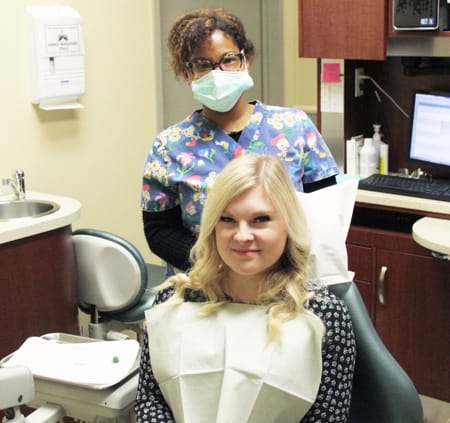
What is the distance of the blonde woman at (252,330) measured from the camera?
1511mm

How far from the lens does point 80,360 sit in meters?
1.75

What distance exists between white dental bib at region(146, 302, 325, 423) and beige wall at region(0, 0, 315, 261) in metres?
1.63

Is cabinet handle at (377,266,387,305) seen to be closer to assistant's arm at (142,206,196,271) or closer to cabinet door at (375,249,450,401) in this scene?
cabinet door at (375,249,450,401)

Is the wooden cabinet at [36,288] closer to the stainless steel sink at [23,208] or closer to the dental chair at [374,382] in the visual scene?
the stainless steel sink at [23,208]

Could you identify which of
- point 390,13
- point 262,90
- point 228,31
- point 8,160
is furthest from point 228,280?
point 262,90

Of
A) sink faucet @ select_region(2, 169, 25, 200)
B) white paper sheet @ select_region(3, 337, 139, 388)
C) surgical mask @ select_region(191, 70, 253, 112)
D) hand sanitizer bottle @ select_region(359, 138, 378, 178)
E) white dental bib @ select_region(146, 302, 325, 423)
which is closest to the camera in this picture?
white dental bib @ select_region(146, 302, 325, 423)

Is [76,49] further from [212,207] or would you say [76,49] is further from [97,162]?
[212,207]

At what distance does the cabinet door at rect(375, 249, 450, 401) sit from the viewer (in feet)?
9.86

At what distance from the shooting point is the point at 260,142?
1.93m

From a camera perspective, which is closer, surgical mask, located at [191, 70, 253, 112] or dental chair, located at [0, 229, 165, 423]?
surgical mask, located at [191, 70, 253, 112]

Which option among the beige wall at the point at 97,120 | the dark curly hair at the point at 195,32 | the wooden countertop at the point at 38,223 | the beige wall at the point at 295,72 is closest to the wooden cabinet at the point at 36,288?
the wooden countertop at the point at 38,223

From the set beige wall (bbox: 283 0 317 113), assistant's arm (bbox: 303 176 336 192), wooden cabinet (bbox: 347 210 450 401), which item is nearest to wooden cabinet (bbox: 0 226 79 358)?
assistant's arm (bbox: 303 176 336 192)

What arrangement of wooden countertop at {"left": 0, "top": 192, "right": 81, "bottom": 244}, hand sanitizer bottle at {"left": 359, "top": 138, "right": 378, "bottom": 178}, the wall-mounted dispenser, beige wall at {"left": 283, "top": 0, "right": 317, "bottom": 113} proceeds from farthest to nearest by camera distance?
1. beige wall at {"left": 283, "top": 0, "right": 317, "bottom": 113}
2. hand sanitizer bottle at {"left": 359, "top": 138, "right": 378, "bottom": 178}
3. the wall-mounted dispenser
4. wooden countertop at {"left": 0, "top": 192, "right": 81, "bottom": 244}

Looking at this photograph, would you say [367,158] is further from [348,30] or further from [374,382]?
[374,382]
